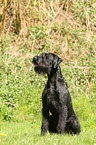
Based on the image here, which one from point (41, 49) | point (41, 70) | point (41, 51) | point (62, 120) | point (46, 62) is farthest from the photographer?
point (41, 49)

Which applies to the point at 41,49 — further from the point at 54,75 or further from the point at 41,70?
the point at 54,75

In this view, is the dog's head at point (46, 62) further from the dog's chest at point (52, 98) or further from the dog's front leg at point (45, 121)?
the dog's front leg at point (45, 121)

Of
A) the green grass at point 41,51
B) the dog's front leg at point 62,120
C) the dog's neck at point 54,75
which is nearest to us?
the dog's front leg at point 62,120

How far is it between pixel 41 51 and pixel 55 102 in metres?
5.16

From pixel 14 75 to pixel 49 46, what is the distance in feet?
6.18

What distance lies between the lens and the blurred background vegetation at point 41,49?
7.61 m

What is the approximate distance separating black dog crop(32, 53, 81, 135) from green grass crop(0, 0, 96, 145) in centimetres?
136

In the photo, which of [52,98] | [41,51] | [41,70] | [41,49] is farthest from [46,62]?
[41,49]

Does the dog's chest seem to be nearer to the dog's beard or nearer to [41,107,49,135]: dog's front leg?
[41,107,49,135]: dog's front leg

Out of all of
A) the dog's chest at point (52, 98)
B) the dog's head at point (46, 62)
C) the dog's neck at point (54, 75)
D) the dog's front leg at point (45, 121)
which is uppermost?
the dog's head at point (46, 62)

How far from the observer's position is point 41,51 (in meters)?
9.70

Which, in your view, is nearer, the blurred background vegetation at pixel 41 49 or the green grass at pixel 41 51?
the green grass at pixel 41 51

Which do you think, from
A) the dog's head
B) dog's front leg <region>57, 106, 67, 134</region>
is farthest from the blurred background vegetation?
the dog's head

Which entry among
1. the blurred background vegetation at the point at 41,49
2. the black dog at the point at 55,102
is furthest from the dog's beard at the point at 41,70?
the blurred background vegetation at the point at 41,49
